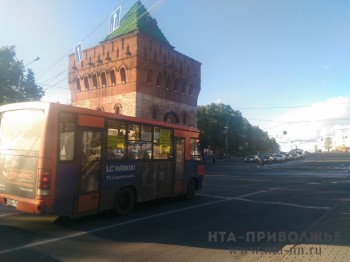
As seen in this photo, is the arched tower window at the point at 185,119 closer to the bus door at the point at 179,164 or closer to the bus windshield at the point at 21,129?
the bus door at the point at 179,164

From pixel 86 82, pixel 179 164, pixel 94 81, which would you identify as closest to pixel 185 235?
pixel 179 164

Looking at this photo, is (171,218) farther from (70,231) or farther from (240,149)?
(240,149)

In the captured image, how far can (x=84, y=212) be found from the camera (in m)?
8.34

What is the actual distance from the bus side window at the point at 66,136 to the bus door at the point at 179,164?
4.97m

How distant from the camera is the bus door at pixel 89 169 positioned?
8.28m

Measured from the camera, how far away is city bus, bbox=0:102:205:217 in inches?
298

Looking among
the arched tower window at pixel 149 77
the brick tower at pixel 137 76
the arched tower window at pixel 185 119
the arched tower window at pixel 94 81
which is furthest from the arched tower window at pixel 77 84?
the arched tower window at pixel 185 119

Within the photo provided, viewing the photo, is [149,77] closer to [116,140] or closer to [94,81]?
[94,81]

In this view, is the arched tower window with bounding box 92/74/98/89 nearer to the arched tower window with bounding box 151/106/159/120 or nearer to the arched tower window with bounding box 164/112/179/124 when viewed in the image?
the arched tower window with bounding box 151/106/159/120

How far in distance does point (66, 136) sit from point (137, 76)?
2562cm

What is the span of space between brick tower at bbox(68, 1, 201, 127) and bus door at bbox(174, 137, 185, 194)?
66.3 feet

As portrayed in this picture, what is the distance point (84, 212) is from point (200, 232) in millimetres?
2869

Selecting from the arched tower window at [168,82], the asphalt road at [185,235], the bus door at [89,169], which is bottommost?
the asphalt road at [185,235]

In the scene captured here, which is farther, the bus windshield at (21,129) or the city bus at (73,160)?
the bus windshield at (21,129)
